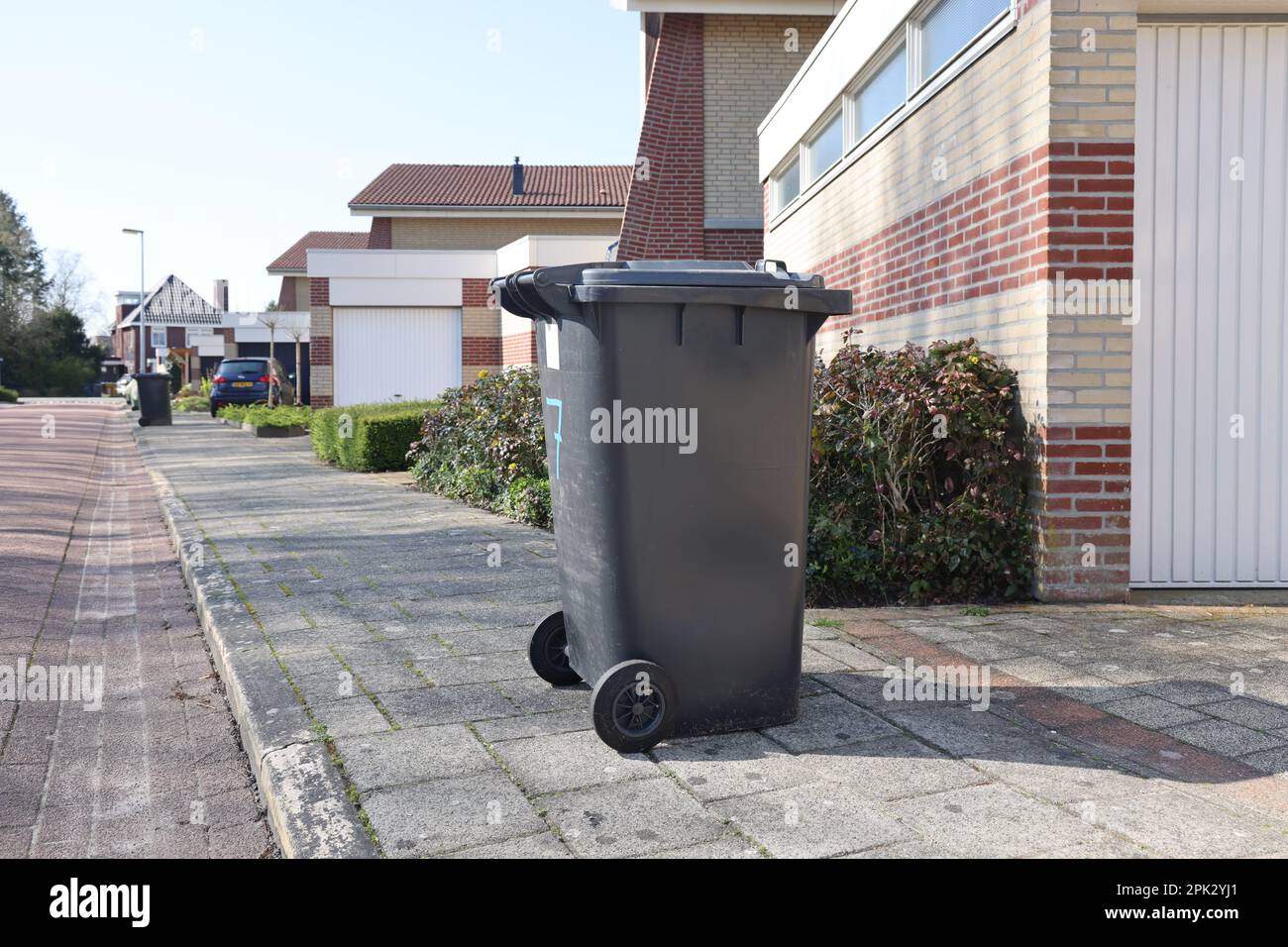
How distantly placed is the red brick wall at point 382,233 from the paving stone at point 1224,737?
31655 millimetres

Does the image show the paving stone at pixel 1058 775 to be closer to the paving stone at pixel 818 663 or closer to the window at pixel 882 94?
the paving stone at pixel 818 663

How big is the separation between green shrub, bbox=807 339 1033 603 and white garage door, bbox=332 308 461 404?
20.3m

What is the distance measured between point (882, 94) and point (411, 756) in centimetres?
737

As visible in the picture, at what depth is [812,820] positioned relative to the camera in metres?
3.08

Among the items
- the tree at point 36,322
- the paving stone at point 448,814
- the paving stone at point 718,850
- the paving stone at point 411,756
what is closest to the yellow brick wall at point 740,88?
the paving stone at point 411,756

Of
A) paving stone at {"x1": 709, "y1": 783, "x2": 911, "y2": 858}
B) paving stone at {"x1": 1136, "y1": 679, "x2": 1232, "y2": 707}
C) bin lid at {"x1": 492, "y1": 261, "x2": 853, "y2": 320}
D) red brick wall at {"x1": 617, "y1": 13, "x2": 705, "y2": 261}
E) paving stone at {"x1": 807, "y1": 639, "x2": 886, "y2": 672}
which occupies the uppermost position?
red brick wall at {"x1": 617, "y1": 13, "x2": 705, "y2": 261}

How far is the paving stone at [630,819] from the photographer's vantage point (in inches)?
116

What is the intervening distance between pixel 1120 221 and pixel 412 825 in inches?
180

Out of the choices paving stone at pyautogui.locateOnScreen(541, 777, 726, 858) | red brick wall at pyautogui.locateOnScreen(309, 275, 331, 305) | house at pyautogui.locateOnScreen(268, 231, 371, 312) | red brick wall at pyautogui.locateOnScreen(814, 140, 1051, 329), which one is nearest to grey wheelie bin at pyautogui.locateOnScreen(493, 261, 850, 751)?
paving stone at pyautogui.locateOnScreen(541, 777, 726, 858)

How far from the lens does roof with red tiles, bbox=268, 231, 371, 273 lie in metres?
45.6

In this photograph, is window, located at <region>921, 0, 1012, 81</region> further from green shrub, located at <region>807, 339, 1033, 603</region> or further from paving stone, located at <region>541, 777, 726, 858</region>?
paving stone, located at <region>541, 777, 726, 858</region>
